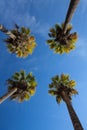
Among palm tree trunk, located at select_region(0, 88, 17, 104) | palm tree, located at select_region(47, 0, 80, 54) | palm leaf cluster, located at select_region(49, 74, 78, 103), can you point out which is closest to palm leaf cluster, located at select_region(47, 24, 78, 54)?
palm tree, located at select_region(47, 0, 80, 54)

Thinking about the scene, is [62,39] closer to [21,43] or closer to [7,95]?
[21,43]

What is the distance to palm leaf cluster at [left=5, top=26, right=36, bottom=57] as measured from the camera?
27.9m

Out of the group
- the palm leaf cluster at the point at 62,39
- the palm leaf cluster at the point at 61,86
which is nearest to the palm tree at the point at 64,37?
the palm leaf cluster at the point at 62,39

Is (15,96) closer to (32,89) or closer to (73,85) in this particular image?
(32,89)

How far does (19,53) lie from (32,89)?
564 cm

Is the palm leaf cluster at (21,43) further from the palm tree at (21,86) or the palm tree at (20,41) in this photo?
the palm tree at (21,86)

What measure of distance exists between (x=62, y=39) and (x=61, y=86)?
7.62m

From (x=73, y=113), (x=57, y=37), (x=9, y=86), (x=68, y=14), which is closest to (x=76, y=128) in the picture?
(x=73, y=113)

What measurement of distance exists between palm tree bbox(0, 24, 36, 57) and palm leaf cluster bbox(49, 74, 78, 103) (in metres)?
5.75

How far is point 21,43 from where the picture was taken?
28.8 m

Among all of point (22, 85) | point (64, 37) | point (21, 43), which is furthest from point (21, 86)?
point (64, 37)

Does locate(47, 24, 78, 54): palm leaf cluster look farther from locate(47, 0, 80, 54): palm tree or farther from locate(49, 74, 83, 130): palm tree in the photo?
locate(49, 74, 83, 130): palm tree

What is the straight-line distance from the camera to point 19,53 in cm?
3228

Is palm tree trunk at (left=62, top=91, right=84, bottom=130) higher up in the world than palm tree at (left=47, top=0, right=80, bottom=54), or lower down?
lower down
